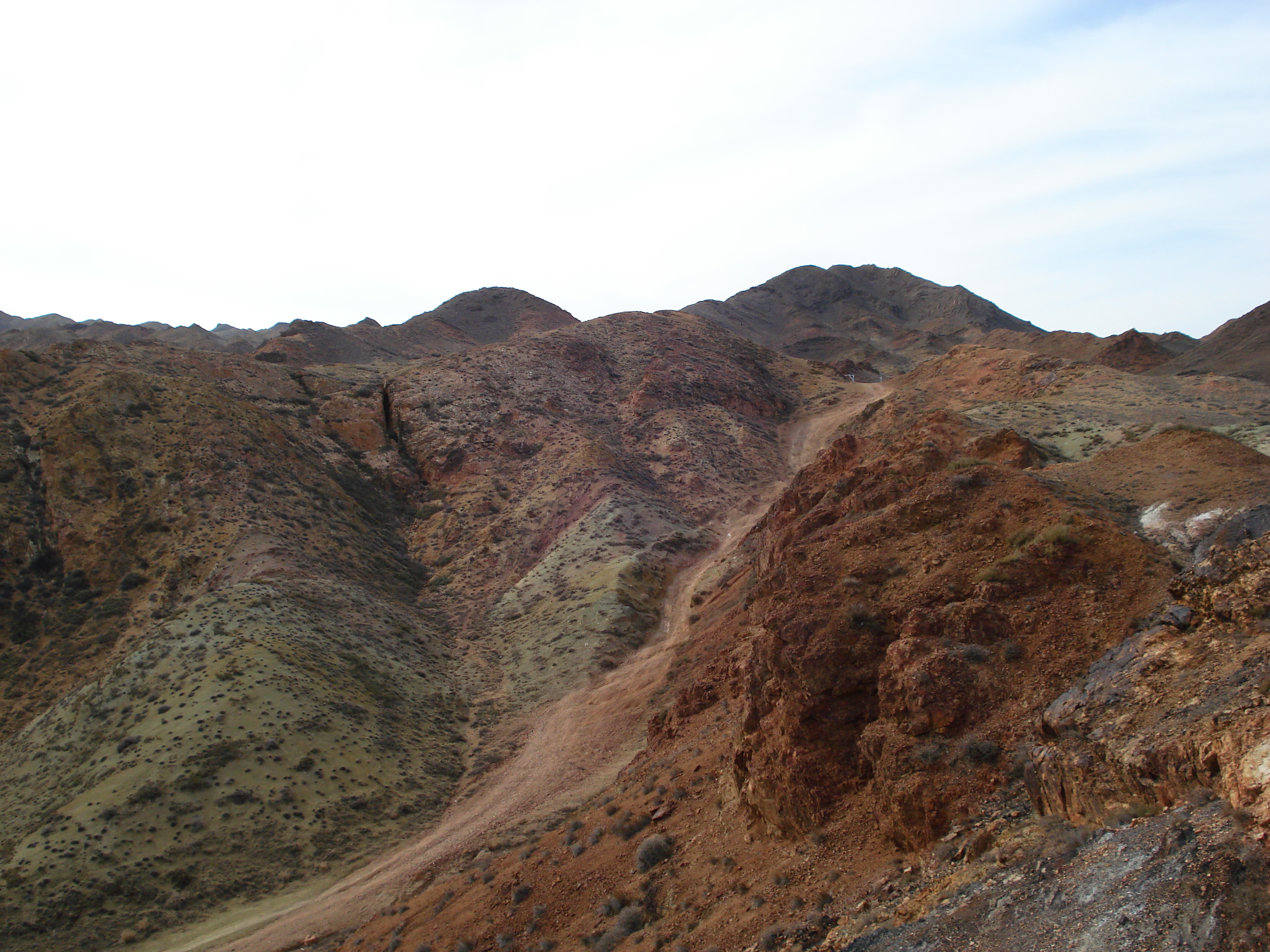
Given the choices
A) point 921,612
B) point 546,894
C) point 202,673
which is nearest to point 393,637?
point 202,673

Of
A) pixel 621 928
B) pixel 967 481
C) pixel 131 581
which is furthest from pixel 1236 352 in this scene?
pixel 131 581

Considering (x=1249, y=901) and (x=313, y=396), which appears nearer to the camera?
(x=1249, y=901)

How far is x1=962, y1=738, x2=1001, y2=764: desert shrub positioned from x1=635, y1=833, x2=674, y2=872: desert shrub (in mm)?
5880

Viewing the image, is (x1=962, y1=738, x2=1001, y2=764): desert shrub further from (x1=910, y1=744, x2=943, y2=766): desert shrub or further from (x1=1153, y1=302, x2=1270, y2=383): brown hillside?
(x1=1153, y1=302, x2=1270, y2=383): brown hillside

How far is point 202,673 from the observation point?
27.9 metres

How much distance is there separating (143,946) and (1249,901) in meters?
22.8

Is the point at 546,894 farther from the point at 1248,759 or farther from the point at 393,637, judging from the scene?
the point at 393,637

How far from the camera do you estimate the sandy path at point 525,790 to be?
19625mm

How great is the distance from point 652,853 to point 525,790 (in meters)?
12.3

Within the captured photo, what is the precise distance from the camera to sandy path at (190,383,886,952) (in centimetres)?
1962

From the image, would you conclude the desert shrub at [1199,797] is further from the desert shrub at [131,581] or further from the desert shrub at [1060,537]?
the desert shrub at [131,581]

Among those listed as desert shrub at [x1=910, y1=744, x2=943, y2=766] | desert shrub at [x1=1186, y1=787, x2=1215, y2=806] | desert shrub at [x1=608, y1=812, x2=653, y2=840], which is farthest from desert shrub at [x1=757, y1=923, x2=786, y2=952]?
desert shrub at [x1=608, y1=812, x2=653, y2=840]

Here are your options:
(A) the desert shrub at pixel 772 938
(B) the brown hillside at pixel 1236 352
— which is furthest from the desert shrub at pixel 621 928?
(B) the brown hillside at pixel 1236 352

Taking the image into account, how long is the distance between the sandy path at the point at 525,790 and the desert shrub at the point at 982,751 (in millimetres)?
14901
